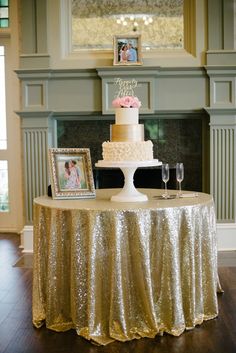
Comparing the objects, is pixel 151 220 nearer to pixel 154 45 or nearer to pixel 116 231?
pixel 116 231

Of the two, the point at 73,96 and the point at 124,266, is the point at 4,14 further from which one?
the point at 124,266

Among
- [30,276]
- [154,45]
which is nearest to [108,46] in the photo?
[154,45]

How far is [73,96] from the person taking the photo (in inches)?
197

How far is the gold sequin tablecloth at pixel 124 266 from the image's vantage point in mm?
2645

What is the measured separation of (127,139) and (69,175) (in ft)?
1.43

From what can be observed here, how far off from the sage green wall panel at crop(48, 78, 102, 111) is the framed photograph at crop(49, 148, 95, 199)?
1.91m

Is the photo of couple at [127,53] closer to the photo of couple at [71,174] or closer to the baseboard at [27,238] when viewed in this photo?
the baseboard at [27,238]

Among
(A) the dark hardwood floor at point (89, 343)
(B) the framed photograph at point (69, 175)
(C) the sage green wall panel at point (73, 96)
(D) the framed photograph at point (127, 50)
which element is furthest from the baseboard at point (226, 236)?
(B) the framed photograph at point (69, 175)

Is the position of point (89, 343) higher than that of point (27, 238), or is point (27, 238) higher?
point (27, 238)

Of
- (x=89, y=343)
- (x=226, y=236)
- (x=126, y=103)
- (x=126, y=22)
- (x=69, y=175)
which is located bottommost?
(x=89, y=343)

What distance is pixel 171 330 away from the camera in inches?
108

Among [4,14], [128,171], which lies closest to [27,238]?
[128,171]

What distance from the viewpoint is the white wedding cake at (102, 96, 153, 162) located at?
2.91 m

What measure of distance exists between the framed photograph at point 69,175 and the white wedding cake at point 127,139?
0.22 m
